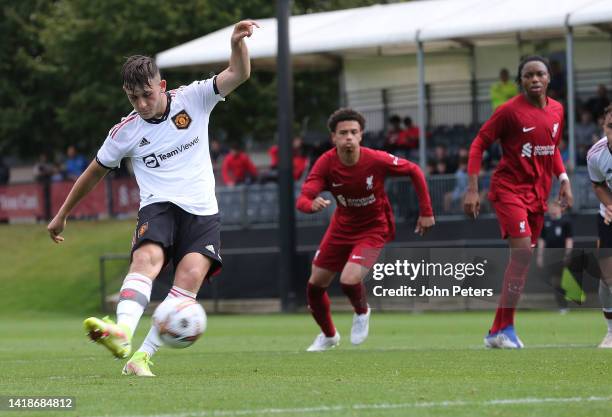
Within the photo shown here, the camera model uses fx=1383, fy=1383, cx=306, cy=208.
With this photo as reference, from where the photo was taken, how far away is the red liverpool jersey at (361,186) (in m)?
12.3

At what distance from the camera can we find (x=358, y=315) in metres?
12.9

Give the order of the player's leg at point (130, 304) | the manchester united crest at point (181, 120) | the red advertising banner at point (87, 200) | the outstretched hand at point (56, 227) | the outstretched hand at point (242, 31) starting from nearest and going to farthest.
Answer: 1. the player's leg at point (130, 304)
2. the outstretched hand at point (242, 31)
3. the manchester united crest at point (181, 120)
4. the outstretched hand at point (56, 227)
5. the red advertising banner at point (87, 200)

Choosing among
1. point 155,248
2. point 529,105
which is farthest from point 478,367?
point 529,105

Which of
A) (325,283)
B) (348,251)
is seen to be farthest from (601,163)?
(325,283)

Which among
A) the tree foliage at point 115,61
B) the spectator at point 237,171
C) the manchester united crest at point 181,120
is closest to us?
the manchester united crest at point 181,120

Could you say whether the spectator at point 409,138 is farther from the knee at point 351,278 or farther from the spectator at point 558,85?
the knee at point 351,278

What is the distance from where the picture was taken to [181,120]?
935 cm

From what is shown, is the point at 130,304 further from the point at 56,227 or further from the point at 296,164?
the point at 296,164

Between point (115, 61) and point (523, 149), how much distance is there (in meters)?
31.0

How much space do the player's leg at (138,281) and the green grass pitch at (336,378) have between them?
0.98ft

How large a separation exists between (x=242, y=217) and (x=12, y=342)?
12948 millimetres

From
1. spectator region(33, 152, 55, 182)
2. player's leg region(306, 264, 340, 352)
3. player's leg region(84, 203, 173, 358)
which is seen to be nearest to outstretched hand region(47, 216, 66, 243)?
player's leg region(84, 203, 173, 358)

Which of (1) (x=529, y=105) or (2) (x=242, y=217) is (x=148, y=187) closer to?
(1) (x=529, y=105)

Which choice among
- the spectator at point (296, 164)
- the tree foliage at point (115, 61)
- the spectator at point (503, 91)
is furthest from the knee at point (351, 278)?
the tree foliage at point (115, 61)
